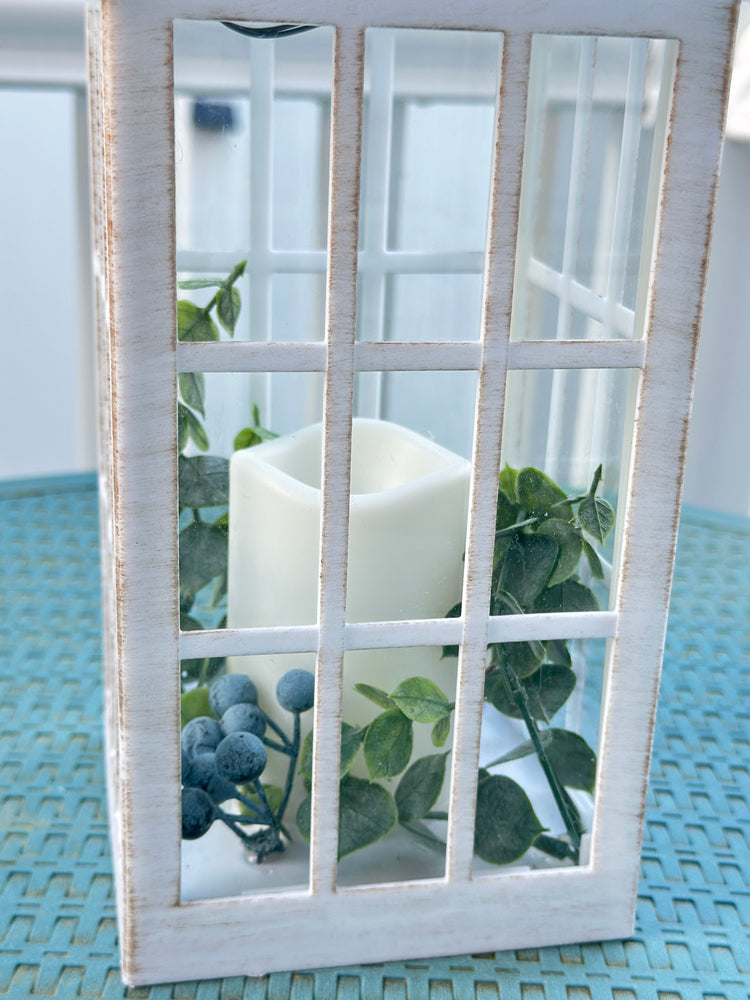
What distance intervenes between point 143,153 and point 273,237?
0.30 ft

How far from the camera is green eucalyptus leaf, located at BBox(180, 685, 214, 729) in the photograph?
0.47 m

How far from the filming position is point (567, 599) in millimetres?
467

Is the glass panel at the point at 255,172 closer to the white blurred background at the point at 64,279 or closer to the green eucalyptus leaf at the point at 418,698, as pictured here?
the green eucalyptus leaf at the point at 418,698

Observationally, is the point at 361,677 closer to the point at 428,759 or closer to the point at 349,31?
the point at 428,759

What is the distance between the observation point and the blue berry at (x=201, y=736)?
0.46 m

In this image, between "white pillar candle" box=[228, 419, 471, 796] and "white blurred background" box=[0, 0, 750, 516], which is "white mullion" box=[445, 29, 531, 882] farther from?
"white blurred background" box=[0, 0, 750, 516]

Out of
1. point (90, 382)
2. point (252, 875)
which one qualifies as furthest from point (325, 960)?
point (90, 382)

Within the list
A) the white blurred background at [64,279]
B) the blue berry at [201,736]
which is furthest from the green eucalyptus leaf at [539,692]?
the white blurred background at [64,279]

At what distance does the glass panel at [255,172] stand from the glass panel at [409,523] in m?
0.07

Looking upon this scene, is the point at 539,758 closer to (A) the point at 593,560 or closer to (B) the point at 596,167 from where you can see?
(A) the point at 593,560

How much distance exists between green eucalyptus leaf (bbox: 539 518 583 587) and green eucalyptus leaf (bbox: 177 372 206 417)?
14 centimetres

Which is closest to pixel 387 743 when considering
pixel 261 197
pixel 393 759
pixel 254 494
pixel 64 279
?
pixel 393 759

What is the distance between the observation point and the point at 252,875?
1.55ft

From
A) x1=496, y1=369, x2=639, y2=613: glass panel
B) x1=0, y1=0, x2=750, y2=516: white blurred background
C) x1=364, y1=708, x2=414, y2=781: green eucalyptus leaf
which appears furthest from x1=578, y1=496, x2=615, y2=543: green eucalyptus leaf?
x1=0, y1=0, x2=750, y2=516: white blurred background
